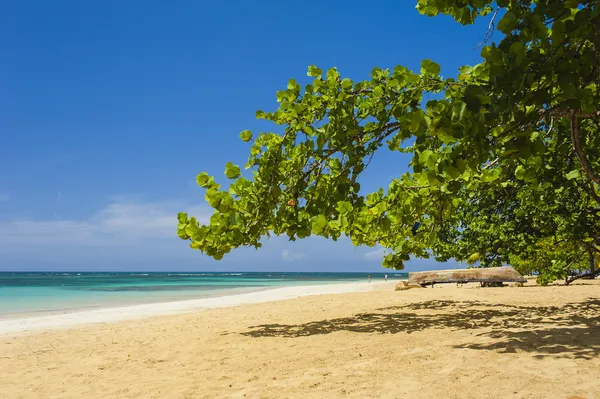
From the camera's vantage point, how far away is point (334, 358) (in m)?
5.86

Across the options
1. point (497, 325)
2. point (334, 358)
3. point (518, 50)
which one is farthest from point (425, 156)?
point (497, 325)

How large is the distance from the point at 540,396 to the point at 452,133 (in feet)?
7.41

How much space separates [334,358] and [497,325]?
3240mm

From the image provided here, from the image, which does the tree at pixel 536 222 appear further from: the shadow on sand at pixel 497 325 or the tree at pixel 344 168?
the shadow on sand at pixel 497 325

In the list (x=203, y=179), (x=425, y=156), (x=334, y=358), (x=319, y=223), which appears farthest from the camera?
(x=203, y=179)

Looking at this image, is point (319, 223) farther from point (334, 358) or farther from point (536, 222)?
point (536, 222)

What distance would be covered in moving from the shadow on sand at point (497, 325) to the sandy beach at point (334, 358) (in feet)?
0.07

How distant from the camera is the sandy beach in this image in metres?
4.35

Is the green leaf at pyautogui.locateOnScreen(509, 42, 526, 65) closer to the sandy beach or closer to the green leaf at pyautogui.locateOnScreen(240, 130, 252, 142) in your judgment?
the sandy beach

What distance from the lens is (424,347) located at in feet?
19.9

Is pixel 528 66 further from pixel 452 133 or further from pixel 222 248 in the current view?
pixel 222 248

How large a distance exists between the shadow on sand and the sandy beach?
0.07 feet

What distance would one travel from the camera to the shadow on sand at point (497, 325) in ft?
18.4

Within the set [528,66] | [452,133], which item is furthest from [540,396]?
[528,66]
